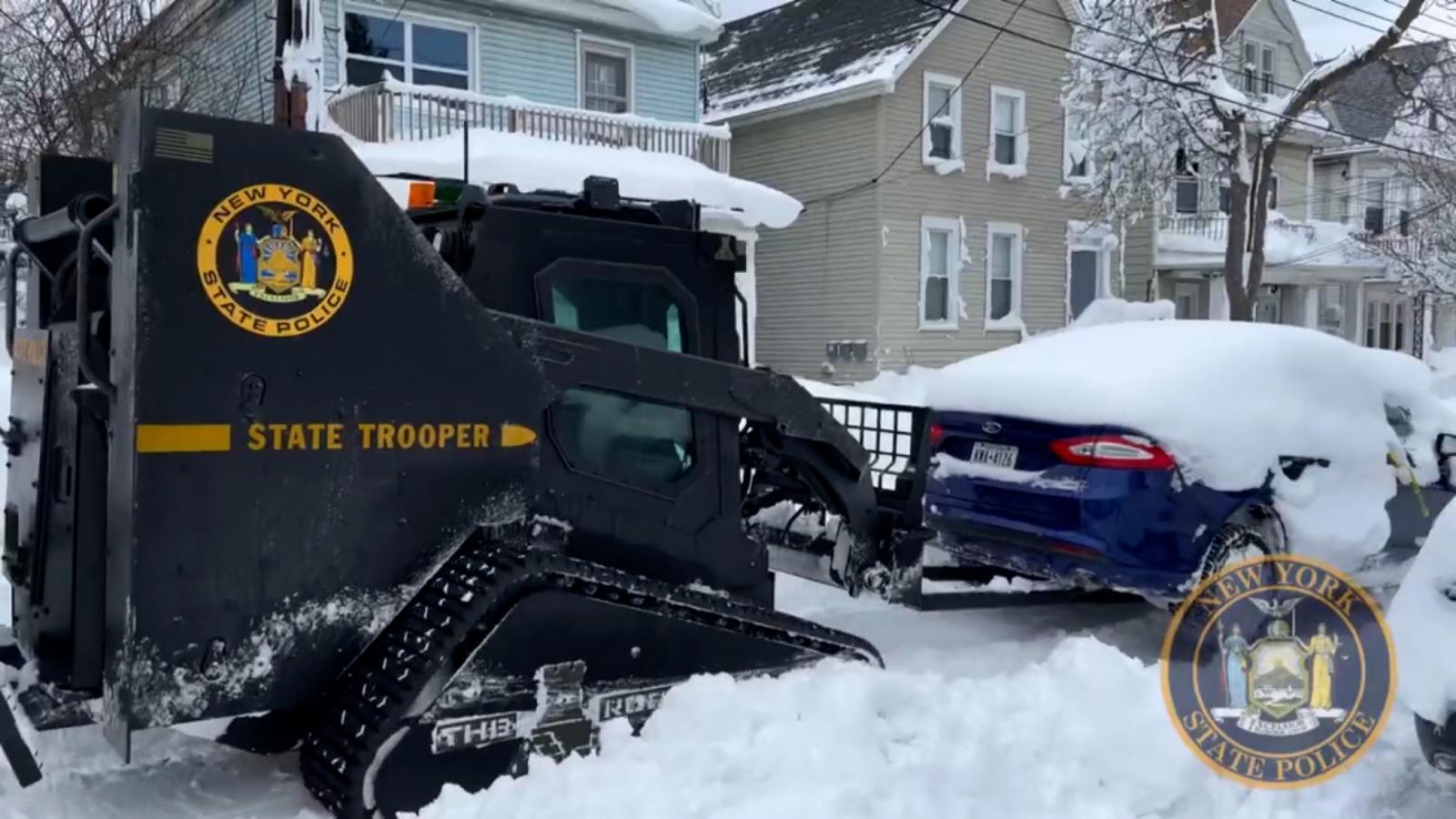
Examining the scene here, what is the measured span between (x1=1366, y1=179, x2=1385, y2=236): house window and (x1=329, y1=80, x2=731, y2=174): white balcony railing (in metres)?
25.2

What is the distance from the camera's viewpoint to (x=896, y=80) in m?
22.6

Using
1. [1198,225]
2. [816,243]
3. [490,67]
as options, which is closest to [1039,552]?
[490,67]

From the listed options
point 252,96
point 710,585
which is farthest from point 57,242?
point 252,96

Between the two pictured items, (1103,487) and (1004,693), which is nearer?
(1004,693)

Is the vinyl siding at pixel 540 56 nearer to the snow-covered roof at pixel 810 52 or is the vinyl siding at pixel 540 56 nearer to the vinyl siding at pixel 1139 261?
the snow-covered roof at pixel 810 52

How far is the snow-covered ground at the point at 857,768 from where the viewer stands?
3.59m

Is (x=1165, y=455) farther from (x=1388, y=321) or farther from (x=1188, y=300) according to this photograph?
(x=1388, y=321)

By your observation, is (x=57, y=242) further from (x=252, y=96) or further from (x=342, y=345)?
(x=252, y=96)

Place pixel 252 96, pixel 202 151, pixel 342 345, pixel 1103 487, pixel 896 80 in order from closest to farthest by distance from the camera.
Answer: pixel 202 151, pixel 342 345, pixel 1103 487, pixel 252 96, pixel 896 80

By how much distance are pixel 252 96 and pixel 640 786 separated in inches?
677

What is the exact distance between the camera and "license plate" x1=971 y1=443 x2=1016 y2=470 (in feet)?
19.6

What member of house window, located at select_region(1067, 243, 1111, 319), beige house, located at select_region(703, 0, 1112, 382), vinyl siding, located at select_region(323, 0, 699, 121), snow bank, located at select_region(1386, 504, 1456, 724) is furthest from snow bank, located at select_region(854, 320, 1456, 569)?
house window, located at select_region(1067, 243, 1111, 319)

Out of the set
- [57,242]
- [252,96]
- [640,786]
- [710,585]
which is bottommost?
[640,786]

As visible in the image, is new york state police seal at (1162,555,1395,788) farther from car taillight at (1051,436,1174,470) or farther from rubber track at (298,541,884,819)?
rubber track at (298,541,884,819)
